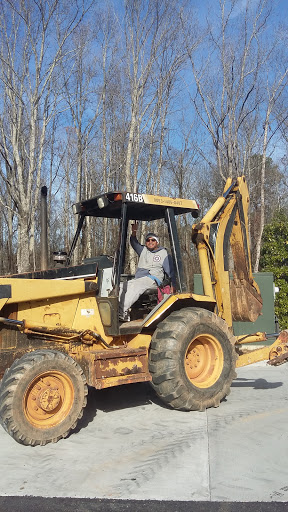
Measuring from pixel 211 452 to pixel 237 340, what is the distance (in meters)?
2.29

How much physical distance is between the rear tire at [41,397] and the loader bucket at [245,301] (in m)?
2.71

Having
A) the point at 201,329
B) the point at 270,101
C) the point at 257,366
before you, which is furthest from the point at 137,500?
the point at 270,101

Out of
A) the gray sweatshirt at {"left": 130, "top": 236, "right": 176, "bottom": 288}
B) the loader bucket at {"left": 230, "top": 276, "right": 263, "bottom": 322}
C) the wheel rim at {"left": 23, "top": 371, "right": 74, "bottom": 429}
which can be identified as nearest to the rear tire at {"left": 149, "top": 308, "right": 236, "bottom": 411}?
the gray sweatshirt at {"left": 130, "top": 236, "right": 176, "bottom": 288}

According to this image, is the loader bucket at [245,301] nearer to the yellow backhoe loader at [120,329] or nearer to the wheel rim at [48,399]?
the yellow backhoe loader at [120,329]

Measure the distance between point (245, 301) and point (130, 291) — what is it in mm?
1890

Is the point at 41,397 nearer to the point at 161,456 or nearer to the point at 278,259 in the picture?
the point at 161,456

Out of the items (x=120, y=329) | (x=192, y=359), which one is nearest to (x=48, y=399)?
(x=120, y=329)

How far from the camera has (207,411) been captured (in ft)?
17.8

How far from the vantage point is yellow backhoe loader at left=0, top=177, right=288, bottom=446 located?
4.43 meters

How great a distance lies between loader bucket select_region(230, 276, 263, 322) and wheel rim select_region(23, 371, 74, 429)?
2.86m

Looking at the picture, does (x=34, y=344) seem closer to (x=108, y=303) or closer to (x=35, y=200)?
(x=108, y=303)

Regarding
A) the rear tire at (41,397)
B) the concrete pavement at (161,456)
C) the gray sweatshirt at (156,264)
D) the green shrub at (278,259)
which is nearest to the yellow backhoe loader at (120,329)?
the rear tire at (41,397)

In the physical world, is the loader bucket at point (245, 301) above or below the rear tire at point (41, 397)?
above

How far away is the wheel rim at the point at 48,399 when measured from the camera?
4.36 meters
